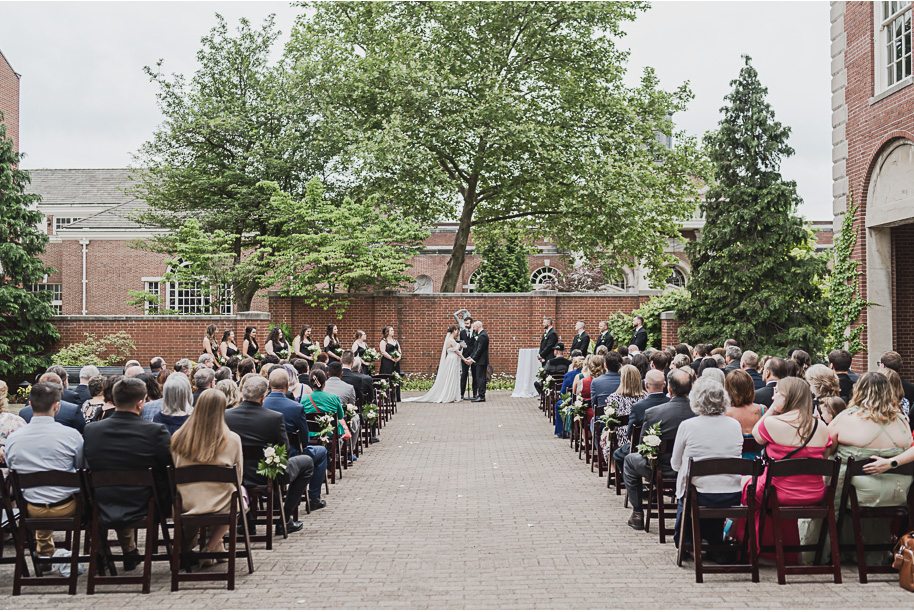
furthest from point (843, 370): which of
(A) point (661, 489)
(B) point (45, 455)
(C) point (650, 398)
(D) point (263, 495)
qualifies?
(B) point (45, 455)

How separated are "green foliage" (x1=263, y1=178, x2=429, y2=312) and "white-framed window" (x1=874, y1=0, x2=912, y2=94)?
13269mm

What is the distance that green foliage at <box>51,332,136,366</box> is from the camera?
2236 cm

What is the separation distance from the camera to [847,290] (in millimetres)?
15977

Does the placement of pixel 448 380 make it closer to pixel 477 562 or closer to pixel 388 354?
pixel 388 354

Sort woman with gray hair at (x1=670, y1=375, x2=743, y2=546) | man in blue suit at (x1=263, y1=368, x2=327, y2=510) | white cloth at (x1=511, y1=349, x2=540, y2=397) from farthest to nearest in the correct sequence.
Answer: white cloth at (x1=511, y1=349, x2=540, y2=397), man in blue suit at (x1=263, y1=368, x2=327, y2=510), woman with gray hair at (x1=670, y1=375, x2=743, y2=546)

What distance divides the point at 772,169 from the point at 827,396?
1182 cm

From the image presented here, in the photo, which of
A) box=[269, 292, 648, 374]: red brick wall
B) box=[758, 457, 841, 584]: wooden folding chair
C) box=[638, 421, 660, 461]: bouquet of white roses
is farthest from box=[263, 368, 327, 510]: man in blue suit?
box=[269, 292, 648, 374]: red brick wall

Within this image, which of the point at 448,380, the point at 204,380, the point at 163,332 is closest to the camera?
the point at 204,380

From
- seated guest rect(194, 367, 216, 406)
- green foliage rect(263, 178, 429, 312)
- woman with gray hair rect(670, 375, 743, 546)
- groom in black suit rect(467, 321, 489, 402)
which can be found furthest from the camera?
green foliage rect(263, 178, 429, 312)

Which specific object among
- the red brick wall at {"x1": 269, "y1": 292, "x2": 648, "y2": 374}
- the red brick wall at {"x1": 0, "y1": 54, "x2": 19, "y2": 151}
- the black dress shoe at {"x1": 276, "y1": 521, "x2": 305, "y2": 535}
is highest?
the red brick wall at {"x1": 0, "y1": 54, "x2": 19, "y2": 151}

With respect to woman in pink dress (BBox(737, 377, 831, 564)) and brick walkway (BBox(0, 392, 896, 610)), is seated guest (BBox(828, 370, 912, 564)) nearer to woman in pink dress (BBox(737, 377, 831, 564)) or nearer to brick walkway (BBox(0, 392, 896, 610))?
woman in pink dress (BBox(737, 377, 831, 564))

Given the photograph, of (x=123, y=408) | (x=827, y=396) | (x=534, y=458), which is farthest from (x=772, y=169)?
(x=123, y=408)

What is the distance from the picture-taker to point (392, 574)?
6172mm

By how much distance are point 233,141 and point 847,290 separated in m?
21.6
